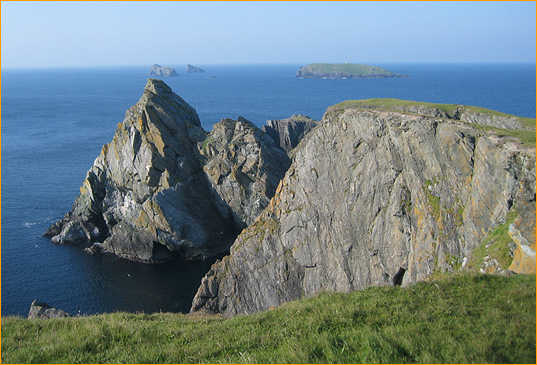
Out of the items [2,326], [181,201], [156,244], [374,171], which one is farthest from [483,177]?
[156,244]

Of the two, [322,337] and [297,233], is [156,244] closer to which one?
[297,233]

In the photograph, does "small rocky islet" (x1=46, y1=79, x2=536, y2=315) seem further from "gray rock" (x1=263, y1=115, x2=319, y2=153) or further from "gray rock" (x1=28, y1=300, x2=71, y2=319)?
"gray rock" (x1=263, y1=115, x2=319, y2=153)

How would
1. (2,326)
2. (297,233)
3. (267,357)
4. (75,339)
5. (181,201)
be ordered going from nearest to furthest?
(267,357)
(75,339)
(2,326)
(297,233)
(181,201)

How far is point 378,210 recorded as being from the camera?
119 feet

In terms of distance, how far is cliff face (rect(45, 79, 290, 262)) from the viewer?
64.6 metres

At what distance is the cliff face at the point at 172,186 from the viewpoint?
64625 millimetres

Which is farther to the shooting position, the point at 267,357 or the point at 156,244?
the point at 156,244

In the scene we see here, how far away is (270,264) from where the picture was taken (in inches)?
1766

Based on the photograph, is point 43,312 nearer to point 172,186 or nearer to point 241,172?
point 172,186

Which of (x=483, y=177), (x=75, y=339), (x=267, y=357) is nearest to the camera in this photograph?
(x=267, y=357)

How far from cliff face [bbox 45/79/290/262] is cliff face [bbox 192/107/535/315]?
58.5 feet

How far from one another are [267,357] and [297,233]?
3144 cm

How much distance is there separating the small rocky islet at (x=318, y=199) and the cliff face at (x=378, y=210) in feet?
0.36

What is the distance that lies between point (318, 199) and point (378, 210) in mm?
7397
